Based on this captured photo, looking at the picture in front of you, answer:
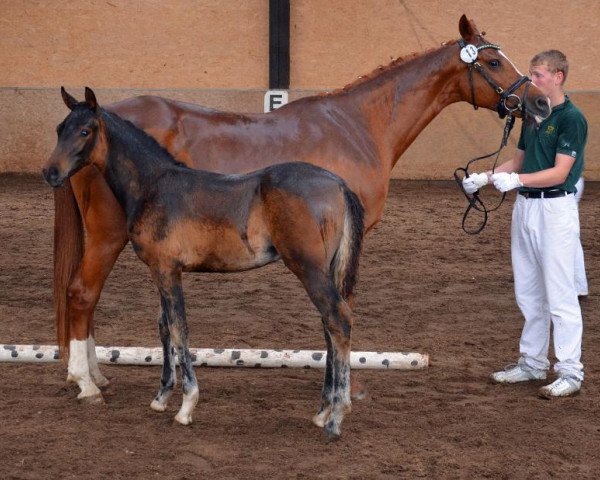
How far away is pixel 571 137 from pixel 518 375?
5.08ft

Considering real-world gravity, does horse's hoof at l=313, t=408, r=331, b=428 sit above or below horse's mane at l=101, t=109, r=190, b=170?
below

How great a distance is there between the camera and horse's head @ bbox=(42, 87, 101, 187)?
4.97 meters

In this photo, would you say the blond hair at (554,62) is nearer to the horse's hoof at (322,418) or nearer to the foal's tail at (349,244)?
the foal's tail at (349,244)

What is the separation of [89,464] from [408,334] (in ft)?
10.5

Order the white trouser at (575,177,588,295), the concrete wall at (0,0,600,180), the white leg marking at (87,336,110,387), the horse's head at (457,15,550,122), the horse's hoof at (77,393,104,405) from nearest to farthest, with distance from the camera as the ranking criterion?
the horse's hoof at (77,393,104,405) < the white leg marking at (87,336,110,387) < the horse's head at (457,15,550,122) < the white trouser at (575,177,588,295) < the concrete wall at (0,0,600,180)

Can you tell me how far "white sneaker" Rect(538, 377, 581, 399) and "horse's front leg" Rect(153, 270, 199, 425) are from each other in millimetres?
2111

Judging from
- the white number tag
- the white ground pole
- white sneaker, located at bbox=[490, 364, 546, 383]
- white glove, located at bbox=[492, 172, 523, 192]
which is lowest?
white sneaker, located at bbox=[490, 364, 546, 383]

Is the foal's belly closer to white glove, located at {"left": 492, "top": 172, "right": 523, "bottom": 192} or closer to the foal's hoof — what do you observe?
the foal's hoof

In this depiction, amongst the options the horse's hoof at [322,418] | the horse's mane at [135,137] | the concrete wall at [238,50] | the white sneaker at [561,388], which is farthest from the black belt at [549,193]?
the concrete wall at [238,50]

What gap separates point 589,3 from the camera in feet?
49.8

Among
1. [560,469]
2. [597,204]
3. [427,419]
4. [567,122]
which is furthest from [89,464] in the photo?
[597,204]

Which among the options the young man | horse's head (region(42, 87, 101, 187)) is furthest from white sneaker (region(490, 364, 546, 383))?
horse's head (region(42, 87, 101, 187))

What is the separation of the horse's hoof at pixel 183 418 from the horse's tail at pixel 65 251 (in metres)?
0.97

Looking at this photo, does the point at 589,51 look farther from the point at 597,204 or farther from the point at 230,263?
the point at 230,263
